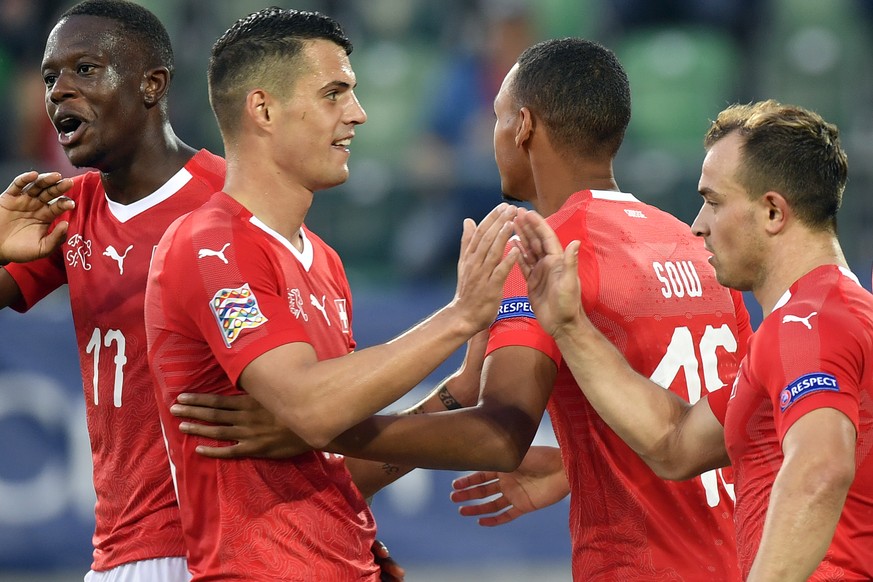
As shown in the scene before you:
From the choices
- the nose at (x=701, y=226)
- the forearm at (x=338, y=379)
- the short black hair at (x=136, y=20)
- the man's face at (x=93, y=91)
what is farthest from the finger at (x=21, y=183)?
the nose at (x=701, y=226)

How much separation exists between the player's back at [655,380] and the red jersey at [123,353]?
1.43m

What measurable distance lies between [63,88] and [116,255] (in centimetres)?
65

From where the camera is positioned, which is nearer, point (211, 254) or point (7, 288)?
point (211, 254)

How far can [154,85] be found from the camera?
5027mm

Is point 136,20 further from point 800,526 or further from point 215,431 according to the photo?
point 800,526

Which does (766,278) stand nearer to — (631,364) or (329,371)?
(631,364)

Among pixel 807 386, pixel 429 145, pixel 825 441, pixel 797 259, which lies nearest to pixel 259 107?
pixel 797 259

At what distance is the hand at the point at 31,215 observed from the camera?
4.81 metres

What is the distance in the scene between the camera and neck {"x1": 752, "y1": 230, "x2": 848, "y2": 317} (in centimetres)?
378

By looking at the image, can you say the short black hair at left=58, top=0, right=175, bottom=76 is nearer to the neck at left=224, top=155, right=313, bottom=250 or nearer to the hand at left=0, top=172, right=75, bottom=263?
the hand at left=0, top=172, right=75, bottom=263

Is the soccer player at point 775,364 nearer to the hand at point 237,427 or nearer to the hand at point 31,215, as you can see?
the hand at point 237,427

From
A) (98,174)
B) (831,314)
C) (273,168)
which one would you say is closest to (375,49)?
(98,174)

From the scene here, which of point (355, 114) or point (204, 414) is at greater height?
point (355, 114)

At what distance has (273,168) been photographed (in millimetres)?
4195
